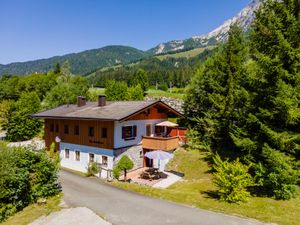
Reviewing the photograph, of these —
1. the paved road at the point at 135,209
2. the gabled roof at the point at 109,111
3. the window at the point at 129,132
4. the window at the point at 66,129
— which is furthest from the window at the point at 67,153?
the paved road at the point at 135,209

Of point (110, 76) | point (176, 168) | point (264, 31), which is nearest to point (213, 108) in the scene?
point (176, 168)

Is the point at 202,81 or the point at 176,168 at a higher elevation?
the point at 202,81

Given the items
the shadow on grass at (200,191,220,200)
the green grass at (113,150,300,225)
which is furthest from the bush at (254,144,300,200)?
the shadow on grass at (200,191,220,200)

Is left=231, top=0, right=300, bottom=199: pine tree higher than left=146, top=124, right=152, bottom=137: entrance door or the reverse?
higher

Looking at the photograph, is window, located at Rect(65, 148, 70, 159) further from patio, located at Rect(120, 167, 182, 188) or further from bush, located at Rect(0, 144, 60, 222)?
bush, located at Rect(0, 144, 60, 222)

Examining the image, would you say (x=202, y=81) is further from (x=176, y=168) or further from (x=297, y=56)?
(x=297, y=56)

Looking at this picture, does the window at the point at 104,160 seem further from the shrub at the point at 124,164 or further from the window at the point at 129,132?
the window at the point at 129,132

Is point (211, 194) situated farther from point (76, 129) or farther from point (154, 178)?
point (76, 129)
